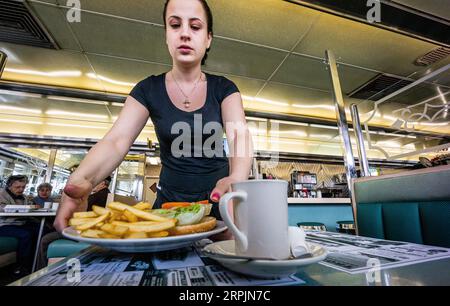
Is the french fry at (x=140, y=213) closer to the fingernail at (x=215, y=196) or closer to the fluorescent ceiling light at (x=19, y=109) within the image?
the fingernail at (x=215, y=196)

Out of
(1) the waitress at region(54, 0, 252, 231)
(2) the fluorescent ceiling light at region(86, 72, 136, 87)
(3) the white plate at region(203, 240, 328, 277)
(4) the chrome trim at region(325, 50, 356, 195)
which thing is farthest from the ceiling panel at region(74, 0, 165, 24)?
(3) the white plate at region(203, 240, 328, 277)

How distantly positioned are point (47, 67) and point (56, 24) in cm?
126

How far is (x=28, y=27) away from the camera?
2.91 metres

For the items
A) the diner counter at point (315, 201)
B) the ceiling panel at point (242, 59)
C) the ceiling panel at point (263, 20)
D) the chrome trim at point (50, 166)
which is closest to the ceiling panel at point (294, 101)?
the ceiling panel at point (242, 59)

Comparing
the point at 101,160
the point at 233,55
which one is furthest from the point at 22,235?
the point at 233,55

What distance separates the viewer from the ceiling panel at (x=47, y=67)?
3.44 m

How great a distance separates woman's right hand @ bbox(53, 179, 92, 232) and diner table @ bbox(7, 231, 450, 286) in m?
0.11

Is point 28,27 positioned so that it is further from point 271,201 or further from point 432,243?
point 432,243

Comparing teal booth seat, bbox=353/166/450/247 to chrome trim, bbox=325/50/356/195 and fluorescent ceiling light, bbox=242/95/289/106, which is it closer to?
chrome trim, bbox=325/50/356/195

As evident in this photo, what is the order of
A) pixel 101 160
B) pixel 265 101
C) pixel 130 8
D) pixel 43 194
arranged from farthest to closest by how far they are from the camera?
pixel 43 194 → pixel 265 101 → pixel 130 8 → pixel 101 160

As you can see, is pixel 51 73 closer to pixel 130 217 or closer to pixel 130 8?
pixel 130 8

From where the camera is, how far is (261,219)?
0.41m
